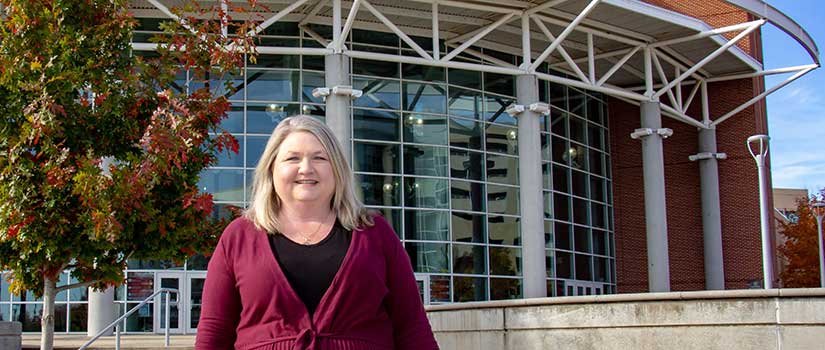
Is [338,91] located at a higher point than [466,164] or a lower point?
higher

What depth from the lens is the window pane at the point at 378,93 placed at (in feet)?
85.1

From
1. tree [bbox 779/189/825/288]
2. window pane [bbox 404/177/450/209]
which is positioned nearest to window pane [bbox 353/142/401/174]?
window pane [bbox 404/177/450/209]

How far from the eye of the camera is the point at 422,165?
26500mm

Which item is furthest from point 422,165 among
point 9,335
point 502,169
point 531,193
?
point 9,335

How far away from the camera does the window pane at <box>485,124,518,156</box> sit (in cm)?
2781

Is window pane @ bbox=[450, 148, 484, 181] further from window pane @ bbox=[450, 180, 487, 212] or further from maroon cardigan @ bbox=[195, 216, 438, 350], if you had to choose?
maroon cardigan @ bbox=[195, 216, 438, 350]

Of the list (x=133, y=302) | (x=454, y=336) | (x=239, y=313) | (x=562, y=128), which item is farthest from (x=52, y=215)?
(x=562, y=128)

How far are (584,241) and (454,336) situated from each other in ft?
57.9

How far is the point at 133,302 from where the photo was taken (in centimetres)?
2350

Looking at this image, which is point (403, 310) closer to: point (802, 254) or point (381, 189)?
point (381, 189)

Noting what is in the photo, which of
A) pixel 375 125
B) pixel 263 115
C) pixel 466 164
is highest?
pixel 263 115

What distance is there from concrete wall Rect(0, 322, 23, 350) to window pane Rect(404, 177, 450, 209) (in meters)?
14.5

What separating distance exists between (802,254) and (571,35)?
20.1 metres

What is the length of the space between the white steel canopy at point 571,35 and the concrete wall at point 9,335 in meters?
9.45
